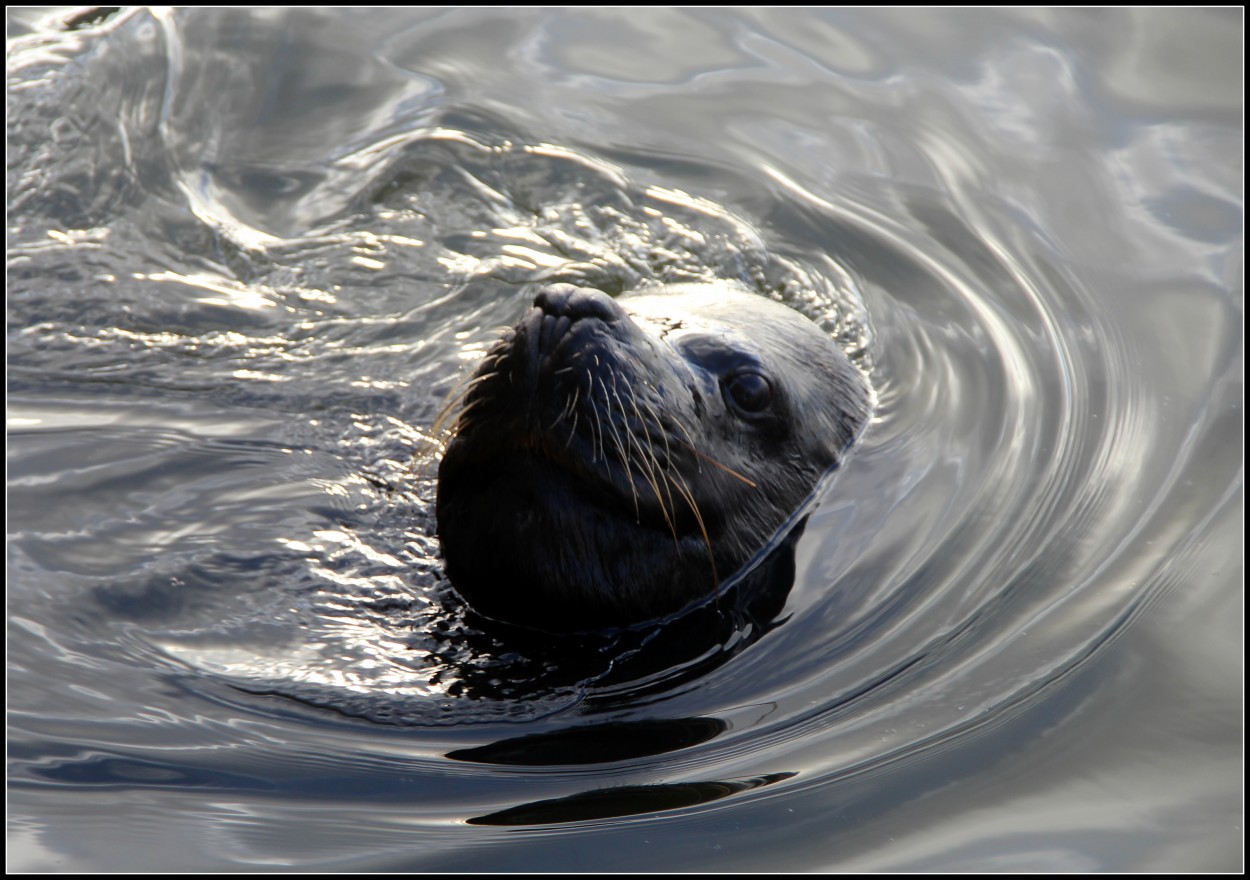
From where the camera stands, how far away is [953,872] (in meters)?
3.59

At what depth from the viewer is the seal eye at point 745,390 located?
481cm

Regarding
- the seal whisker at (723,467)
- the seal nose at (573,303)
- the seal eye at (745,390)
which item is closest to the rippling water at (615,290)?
the seal whisker at (723,467)

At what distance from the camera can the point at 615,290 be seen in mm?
6699

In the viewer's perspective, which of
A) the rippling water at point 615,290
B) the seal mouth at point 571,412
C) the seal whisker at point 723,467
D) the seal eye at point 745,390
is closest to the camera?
the rippling water at point 615,290

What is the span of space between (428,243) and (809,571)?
2935 millimetres

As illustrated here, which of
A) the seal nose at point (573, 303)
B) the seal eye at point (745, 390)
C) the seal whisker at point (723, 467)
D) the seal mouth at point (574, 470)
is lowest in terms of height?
the seal mouth at point (574, 470)

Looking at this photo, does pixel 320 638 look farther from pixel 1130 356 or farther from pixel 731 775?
pixel 1130 356

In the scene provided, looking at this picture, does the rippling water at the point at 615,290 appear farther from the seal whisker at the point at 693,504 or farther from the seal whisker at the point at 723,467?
the seal whisker at the point at 723,467

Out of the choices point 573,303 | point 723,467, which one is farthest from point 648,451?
point 573,303

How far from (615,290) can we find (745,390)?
6.61 ft

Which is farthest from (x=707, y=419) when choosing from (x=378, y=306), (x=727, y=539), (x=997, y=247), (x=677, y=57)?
(x=677, y=57)

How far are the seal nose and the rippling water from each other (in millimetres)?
1069

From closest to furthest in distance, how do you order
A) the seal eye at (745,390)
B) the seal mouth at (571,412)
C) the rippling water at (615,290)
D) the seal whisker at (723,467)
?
the rippling water at (615,290)
the seal mouth at (571,412)
the seal whisker at (723,467)
the seal eye at (745,390)

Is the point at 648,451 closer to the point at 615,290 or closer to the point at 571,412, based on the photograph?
the point at 571,412
